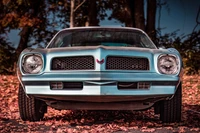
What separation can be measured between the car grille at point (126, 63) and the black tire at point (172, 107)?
0.63 m

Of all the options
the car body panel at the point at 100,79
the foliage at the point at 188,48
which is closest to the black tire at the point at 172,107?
the car body panel at the point at 100,79

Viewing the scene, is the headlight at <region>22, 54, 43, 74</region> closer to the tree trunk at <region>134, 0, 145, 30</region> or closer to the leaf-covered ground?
the leaf-covered ground

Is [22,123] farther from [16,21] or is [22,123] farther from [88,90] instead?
[16,21]

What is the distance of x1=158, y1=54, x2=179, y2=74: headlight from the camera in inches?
187

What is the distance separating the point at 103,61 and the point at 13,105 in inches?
159

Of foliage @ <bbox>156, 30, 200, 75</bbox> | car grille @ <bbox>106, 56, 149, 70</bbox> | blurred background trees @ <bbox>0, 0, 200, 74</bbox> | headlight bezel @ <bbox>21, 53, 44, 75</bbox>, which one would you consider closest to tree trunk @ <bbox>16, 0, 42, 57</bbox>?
blurred background trees @ <bbox>0, 0, 200, 74</bbox>

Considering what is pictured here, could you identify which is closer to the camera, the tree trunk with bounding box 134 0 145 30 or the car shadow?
the car shadow

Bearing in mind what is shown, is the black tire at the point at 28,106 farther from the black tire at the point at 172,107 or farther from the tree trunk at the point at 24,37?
the tree trunk at the point at 24,37

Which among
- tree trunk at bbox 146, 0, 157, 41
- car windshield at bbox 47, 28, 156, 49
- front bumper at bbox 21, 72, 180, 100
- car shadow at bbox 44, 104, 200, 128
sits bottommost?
car shadow at bbox 44, 104, 200, 128

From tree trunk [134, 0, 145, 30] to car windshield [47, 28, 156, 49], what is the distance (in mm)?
9994

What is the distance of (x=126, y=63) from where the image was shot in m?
4.73

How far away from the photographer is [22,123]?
5.27 m

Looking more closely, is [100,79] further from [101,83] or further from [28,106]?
[28,106]

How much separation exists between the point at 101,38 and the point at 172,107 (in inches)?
62.7
